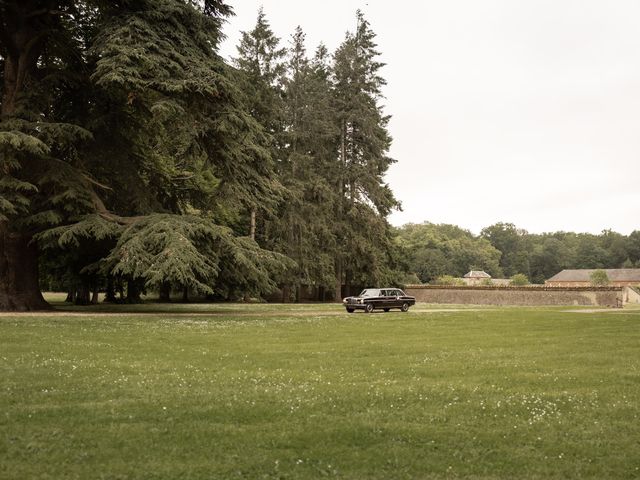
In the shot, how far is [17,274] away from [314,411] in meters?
23.7

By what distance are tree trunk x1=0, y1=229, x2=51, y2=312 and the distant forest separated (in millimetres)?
105818

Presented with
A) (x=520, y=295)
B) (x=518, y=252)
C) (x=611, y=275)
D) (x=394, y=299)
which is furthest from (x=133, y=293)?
(x=518, y=252)

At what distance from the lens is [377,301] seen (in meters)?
35.1

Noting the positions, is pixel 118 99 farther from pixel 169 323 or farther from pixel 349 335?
pixel 349 335

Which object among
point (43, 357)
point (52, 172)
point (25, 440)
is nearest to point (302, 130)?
point (52, 172)

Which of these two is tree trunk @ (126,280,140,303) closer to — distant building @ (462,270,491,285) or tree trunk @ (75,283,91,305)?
tree trunk @ (75,283,91,305)

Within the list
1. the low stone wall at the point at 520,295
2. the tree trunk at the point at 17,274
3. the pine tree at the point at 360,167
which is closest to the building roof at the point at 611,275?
the low stone wall at the point at 520,295

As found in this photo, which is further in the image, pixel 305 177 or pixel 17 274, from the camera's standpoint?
pixel 305 177

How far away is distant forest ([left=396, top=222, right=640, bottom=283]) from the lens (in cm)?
14525

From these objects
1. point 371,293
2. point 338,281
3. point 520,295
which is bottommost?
point 520,295

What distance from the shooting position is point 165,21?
1078 inches

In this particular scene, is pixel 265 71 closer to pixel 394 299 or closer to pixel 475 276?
pixel 394 299

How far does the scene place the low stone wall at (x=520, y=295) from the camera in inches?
2013

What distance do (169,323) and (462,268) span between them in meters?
138
